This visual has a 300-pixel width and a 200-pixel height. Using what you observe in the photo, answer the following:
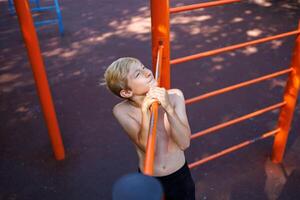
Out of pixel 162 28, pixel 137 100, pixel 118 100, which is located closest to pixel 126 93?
pixel 137 100

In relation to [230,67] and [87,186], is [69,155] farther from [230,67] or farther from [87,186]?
[230,67]

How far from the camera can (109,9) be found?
256 inches

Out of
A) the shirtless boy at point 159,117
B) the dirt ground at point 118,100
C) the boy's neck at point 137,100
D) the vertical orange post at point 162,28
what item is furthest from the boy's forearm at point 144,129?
the dirt ground at point 118,100

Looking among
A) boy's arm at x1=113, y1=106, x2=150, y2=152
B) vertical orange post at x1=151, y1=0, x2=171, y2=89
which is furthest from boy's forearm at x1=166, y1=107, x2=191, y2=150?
vertical orange post at x1=151, y1=0, x2=171, y2=89

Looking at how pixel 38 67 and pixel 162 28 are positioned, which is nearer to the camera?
pixel 162 28

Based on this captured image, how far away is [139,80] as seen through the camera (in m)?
1.31

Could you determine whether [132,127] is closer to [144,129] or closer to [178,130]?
[144,129]

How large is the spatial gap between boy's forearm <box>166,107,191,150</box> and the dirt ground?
115 cm

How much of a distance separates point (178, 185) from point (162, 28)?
74 centimetres

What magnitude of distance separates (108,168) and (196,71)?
72.6 inches

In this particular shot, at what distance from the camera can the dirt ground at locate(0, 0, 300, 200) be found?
2.56m

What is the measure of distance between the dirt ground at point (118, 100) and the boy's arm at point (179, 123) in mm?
1160

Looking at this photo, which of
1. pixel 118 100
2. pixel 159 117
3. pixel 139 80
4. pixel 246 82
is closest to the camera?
pixel 139 80

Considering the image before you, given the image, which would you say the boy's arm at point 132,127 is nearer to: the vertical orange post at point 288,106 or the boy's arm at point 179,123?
the boy's arm at point 179,123
